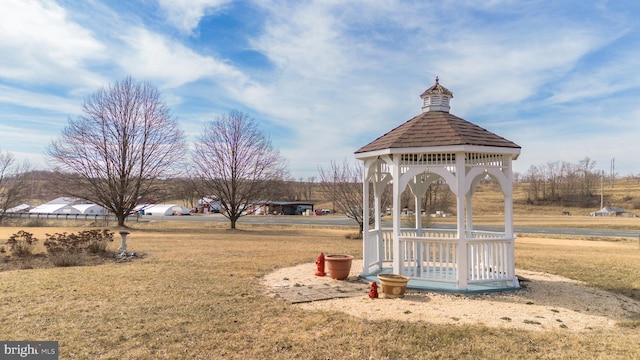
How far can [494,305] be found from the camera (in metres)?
6.46

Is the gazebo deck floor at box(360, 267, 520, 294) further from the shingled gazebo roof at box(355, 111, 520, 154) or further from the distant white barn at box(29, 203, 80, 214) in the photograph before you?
the distant white barn at box(29, 203, 80, 214)

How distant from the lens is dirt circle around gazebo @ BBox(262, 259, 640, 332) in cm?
553

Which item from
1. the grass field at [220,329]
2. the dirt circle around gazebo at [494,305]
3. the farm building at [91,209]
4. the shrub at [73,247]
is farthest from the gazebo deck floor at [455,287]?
the farm building at [91,209]

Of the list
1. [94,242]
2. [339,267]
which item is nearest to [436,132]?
[339,267]

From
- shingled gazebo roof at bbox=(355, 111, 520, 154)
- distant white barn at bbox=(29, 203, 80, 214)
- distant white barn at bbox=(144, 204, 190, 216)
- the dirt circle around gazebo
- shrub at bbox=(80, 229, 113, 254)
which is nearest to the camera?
the dirt circle around gazebo

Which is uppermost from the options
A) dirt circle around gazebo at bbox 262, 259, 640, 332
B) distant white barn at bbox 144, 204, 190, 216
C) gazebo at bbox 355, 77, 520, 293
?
gazebo at bbox 355, 77, 520, 293

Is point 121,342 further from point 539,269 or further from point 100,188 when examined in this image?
point 100,188

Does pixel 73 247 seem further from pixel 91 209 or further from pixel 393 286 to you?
pixel 91 209

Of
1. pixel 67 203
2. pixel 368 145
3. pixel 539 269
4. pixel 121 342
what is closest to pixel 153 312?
pixel 121 342

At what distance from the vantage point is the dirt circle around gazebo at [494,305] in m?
5.53

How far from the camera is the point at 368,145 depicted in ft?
29.6

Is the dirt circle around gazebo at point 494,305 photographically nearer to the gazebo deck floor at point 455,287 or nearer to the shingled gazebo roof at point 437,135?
the gazebo deck floor at point 455,287

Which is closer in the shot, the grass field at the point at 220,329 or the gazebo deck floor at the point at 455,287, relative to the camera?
the grass field at the point at 220,329

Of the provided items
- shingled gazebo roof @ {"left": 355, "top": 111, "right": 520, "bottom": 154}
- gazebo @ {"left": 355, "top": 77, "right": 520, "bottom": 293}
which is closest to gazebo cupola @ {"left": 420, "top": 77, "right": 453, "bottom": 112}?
shingled gazebo roof @ {"left": 355, "top": 111, "right": 520, "bottom": 154}
